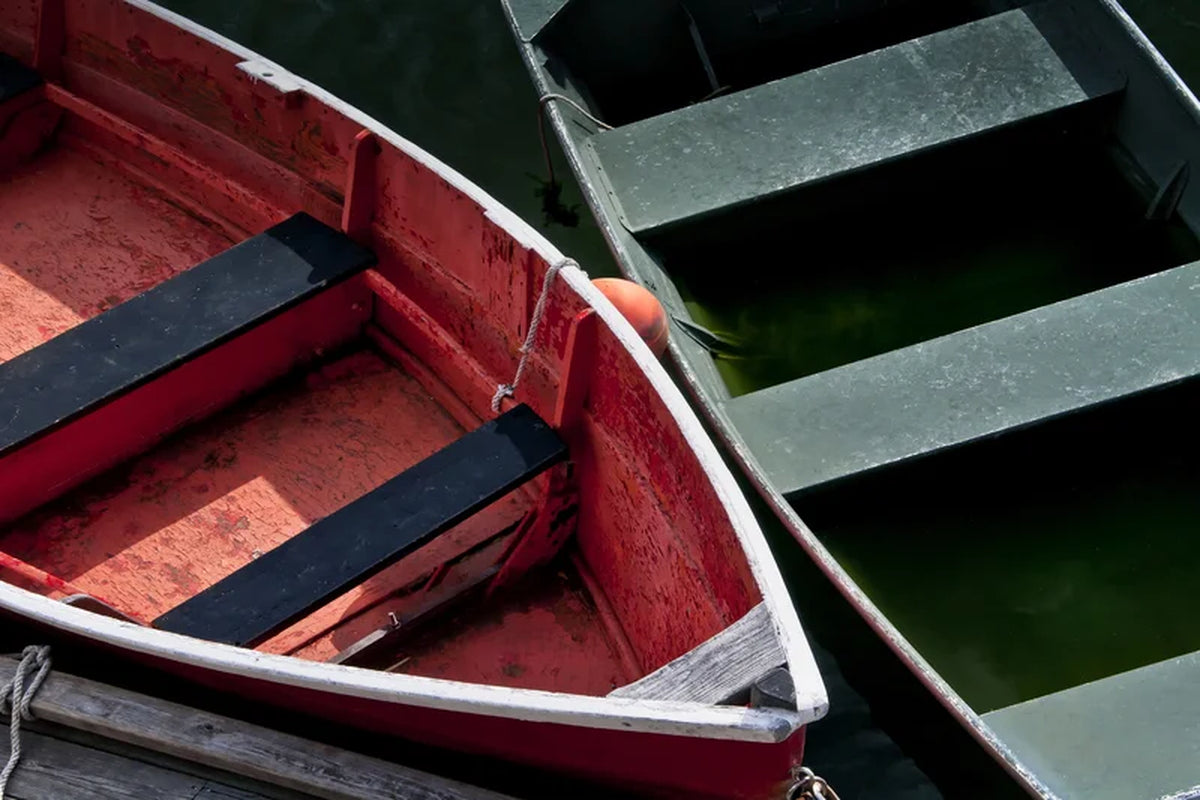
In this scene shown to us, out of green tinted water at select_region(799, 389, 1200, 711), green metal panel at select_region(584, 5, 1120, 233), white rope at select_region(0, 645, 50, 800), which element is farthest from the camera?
green metal panel at select_region(584, 5, 1120, 233)

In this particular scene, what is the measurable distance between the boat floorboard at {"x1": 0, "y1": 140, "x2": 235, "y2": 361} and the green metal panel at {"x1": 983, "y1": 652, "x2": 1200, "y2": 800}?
3708 millimetres

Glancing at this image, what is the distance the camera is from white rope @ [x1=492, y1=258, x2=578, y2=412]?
4398 mm

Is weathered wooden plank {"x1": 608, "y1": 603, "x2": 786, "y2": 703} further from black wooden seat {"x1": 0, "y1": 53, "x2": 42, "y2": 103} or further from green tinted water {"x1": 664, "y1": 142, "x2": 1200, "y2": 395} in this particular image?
black wooden seat {"x1": 0, "y1": 53, "x2": 42, "y2": 103}

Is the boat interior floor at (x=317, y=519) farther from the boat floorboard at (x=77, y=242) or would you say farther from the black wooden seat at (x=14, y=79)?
the black wooden seat at (x=14, y=79)

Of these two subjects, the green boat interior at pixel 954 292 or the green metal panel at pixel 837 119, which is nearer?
the green boat interior at pixel 954 292

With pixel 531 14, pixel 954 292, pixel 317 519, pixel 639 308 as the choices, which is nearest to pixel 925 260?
pixel 954 292

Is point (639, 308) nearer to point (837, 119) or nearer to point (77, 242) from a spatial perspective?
point (837, 119)

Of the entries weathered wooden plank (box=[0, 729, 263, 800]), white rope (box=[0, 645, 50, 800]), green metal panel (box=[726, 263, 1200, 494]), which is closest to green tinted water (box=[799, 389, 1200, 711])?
green metal panel (box=[726, 263, 1200, 494])

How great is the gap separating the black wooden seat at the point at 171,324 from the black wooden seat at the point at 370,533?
0.89 metres

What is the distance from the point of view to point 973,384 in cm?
522

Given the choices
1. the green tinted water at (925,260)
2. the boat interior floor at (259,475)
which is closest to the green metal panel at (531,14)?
the green tinted water at (925,260)

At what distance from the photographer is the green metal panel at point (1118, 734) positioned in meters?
4.14

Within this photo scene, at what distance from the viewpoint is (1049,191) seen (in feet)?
21.4

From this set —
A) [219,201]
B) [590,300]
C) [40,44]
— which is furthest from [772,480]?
[40,44]
